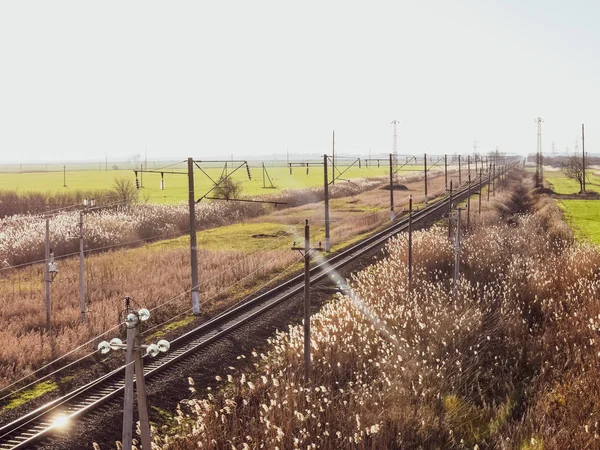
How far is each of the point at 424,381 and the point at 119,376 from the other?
7.62m

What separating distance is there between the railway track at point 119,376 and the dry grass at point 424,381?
1930 mm

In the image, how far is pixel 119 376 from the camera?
1502cm

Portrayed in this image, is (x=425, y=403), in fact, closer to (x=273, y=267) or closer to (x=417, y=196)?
(x=273, y=267)

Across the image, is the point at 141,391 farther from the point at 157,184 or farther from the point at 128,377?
the point at 157,184

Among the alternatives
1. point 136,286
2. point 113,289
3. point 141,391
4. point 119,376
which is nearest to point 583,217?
point 136,286

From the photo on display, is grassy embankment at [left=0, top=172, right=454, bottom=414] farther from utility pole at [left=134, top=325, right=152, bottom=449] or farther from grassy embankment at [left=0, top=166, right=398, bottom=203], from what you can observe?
grassy embankment at [left=0, top=166, right=398, bottom=203]

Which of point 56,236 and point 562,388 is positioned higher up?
point 56,236

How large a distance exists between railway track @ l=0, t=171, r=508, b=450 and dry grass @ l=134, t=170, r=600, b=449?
193 cm

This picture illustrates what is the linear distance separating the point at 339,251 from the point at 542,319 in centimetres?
1640

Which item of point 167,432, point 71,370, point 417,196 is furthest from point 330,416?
point 417,196

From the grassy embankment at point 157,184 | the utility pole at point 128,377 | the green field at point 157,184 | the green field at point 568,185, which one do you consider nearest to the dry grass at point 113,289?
the utility pole at point 128,377

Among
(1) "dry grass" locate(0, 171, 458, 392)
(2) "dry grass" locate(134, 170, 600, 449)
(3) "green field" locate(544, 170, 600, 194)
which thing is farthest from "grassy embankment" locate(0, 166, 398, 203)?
(2) "dry grass" locate(134, 170, 600, 449)

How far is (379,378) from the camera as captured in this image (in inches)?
495

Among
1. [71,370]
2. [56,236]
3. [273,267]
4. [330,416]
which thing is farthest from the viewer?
[56,236]
